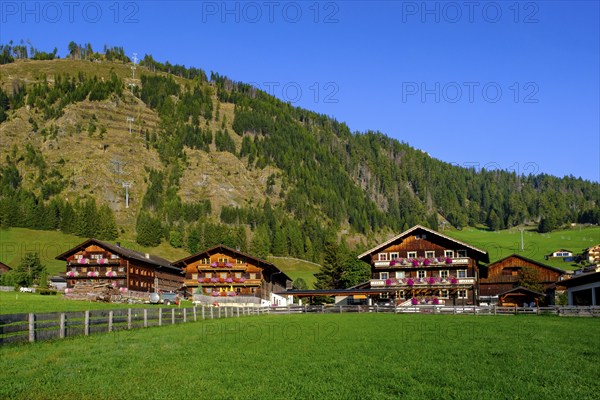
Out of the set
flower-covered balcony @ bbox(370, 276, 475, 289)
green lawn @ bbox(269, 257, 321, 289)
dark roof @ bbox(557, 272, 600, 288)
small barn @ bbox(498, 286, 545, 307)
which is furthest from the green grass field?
green lawn @ bbox(269, 257, 321, 289)

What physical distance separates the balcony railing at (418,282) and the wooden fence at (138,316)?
15.6 meters

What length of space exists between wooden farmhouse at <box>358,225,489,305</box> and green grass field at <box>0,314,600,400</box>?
4897 centimetres

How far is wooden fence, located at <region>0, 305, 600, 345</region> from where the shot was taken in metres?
21.0

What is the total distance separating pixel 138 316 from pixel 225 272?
6068 cm

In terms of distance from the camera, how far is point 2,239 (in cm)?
14850

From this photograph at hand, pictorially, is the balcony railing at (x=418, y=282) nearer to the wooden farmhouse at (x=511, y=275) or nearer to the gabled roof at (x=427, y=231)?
the gabled roof at (x=427, y=231)

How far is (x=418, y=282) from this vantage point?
73.9 metres

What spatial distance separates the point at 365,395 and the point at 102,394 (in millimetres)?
5627

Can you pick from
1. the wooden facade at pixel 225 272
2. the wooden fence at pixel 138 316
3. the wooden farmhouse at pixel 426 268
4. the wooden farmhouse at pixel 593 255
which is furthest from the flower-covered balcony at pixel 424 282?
the wooden farmhouse at pixel 593 255

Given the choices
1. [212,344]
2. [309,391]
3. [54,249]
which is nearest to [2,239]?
[54,249]

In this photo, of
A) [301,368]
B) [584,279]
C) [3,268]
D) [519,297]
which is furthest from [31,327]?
[3,268]

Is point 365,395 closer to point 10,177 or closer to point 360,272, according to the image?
point 360,272

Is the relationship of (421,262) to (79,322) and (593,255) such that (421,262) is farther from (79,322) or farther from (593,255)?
(593,255)

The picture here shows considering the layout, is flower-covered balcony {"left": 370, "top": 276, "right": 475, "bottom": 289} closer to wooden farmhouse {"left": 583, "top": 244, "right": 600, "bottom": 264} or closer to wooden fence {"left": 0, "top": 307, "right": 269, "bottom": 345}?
wooden fence {"left": 0, "top": 307, "right": 269, "bottom": 345}
